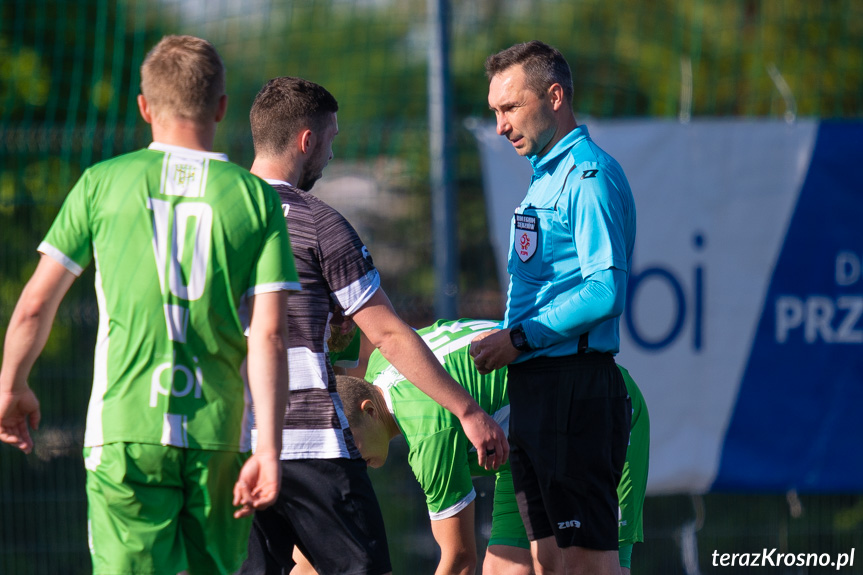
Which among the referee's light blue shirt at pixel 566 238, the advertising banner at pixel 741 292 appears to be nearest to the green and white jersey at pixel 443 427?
the referee's light blue shirt at pixel 566 238

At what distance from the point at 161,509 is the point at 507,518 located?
5.95 ft

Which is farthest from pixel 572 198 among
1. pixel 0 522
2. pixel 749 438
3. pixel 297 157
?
pixel 0 522

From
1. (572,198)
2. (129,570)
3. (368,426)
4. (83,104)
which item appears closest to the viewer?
(129,570)

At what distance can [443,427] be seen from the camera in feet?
11.3

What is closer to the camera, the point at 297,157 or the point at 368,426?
the point at 297,157

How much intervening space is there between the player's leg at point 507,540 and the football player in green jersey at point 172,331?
1.60 meters

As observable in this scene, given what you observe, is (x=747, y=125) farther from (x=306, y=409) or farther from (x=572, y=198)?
(x=306, y=409)

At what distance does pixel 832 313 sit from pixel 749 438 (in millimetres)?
868

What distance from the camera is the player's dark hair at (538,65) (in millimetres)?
3293

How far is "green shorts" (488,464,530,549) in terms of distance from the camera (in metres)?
3.85

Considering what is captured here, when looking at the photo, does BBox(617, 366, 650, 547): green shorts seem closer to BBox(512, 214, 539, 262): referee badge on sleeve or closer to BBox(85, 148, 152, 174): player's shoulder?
BBox(512, 214, 539, 262): referee badge on sleeve

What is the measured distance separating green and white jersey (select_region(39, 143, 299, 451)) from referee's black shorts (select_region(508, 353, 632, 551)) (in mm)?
1105

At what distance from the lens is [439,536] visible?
11.6 feet

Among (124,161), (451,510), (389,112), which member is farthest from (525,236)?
(389,112)
